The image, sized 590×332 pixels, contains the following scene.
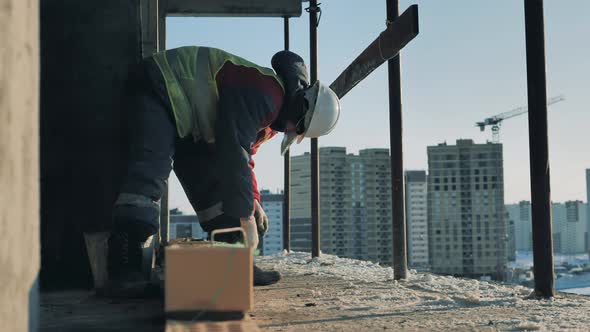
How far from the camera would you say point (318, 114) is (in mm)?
4301

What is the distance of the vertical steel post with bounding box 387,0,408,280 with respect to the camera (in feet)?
15.3

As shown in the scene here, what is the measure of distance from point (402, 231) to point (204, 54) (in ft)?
6.01

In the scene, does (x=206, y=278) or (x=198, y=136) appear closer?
(x=206, y=278)

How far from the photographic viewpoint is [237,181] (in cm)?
365

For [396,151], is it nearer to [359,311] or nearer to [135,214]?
[359,311]

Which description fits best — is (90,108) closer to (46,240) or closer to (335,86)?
(46,240)

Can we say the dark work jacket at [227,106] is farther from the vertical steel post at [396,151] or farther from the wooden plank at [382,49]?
the vertical steel post at [396,151]

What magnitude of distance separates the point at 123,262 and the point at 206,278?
5.14 ft

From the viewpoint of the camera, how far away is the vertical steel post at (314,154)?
7.02 meters

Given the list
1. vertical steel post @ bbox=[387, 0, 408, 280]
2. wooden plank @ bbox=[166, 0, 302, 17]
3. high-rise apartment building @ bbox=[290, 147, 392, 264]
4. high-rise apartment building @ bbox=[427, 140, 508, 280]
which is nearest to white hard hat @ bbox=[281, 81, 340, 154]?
vertical steel post @ bbox=[387, 0, 408, 280]

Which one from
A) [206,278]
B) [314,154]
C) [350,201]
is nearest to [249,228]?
[206,278]

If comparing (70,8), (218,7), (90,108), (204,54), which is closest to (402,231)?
(204,54)

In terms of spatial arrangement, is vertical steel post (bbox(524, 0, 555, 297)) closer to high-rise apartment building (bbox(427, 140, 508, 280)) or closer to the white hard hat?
the white hard hat

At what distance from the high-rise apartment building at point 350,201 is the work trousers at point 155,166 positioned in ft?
300
